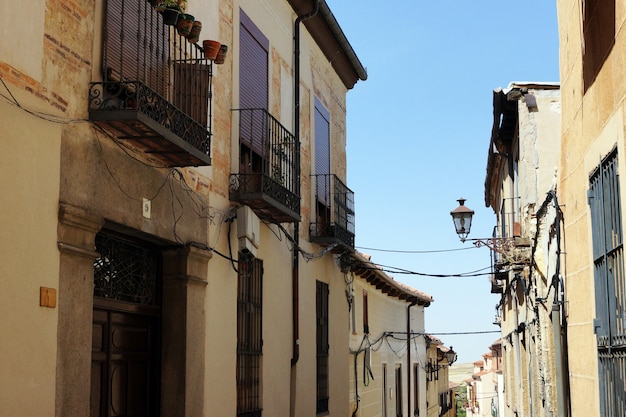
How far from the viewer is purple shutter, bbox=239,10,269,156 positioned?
11375 mm

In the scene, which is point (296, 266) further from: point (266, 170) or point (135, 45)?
point (135, 45)

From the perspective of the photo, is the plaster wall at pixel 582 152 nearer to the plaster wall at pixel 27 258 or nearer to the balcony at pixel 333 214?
the plaster wall at pixel 27 258

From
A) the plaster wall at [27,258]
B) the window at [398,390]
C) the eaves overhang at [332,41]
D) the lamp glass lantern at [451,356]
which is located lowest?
the window at [398,390]

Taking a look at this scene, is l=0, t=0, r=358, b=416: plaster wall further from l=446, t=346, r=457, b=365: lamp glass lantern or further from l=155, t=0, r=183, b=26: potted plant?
l=446, t=346, r=457, b=365: lamp glass lantern

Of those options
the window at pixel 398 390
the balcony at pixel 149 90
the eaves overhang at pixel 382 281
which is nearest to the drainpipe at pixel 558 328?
the balcony at pixel 149 90

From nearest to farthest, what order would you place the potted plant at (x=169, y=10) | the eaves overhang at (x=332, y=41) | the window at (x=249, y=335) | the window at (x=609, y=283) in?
the window at (x=609, y=283), the potted plant at (x=169, y=10), the window at (x=249, y=335), the eaves overhang at (x=332, y=41)

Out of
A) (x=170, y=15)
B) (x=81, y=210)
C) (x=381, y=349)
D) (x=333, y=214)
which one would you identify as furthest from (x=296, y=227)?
(x=381, y=349)

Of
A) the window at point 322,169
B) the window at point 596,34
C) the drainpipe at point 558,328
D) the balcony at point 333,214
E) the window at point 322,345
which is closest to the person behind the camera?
the window at point 596,34

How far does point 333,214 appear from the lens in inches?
631

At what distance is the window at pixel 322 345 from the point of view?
15125 millimetres

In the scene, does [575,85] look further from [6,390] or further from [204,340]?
[6,390]

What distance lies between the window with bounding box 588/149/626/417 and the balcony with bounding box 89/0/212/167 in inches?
137

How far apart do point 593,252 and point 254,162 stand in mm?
5329

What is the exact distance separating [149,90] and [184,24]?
1.08 metres
